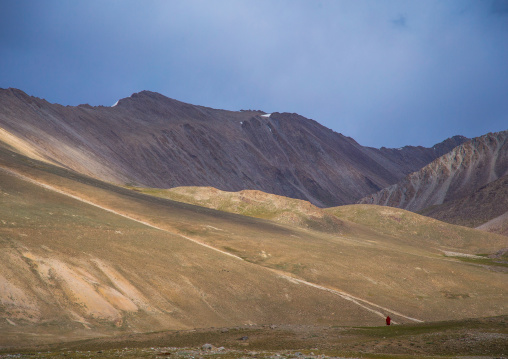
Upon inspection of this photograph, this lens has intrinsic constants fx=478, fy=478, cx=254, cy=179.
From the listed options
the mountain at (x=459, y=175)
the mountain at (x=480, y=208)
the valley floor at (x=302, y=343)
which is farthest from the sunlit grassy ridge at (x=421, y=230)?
the valley floor at (x=302, y=343)

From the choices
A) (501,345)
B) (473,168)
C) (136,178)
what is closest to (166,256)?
(501,345)

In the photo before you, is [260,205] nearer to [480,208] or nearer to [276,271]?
[276,271]

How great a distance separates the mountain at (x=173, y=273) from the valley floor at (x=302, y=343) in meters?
5.23

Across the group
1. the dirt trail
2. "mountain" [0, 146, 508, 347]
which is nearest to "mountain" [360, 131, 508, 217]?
"mountain" [0, 146, 508, 347]

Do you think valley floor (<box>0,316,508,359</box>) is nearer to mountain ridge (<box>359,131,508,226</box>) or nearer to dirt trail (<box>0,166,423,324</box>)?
dirt trail (<box>0,166,423,324</box>)

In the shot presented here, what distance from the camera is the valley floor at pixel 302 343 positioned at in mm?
22648

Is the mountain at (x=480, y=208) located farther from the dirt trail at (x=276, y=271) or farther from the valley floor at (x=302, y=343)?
the valley floor at (x=302, y=343)

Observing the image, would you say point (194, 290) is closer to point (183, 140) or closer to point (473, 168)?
point (183, 140)

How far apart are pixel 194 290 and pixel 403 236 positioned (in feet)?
268

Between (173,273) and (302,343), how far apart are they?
70.7 feet

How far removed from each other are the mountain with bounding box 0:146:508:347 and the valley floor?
5.23 m

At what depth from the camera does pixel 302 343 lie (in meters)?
29.1

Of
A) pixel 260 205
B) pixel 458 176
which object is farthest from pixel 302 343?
pixel 458 176

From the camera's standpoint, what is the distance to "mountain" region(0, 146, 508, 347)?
37406 mm
